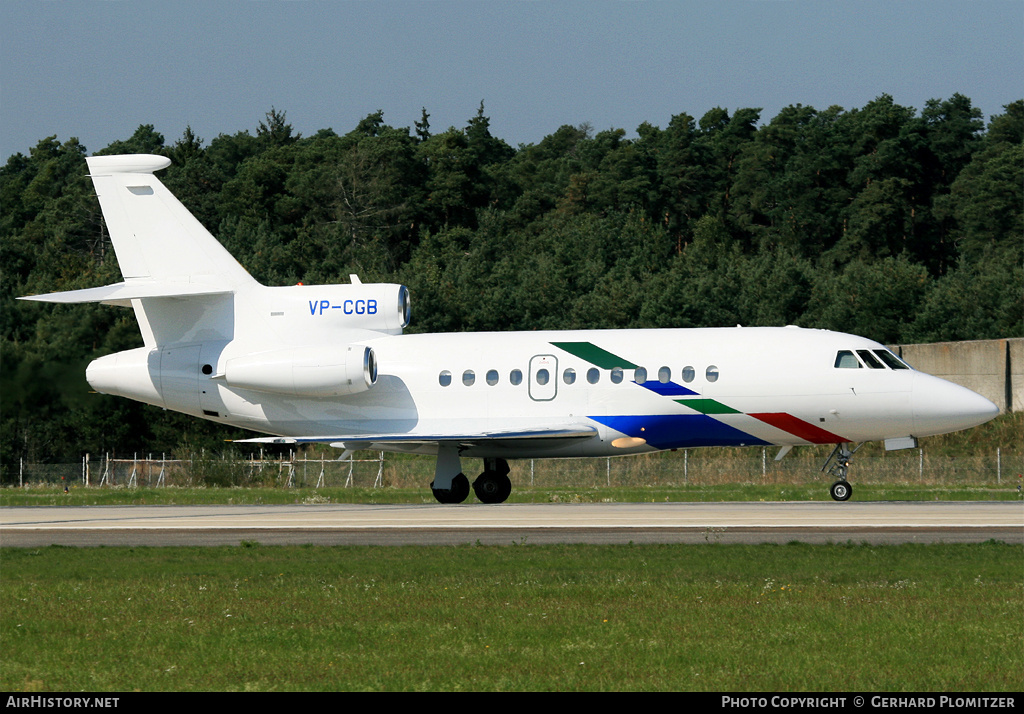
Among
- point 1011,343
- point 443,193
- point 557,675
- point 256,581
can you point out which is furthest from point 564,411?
point 443,193

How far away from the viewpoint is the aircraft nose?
95.6 ft

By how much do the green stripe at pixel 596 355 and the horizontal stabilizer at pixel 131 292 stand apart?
8927 mm

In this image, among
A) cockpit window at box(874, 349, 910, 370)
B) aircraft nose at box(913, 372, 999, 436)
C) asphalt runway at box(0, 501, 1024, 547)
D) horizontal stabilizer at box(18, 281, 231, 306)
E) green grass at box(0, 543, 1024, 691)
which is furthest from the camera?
horizontal stabilizer at box(18, 281, 231, 306)

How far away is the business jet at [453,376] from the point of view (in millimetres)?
29312

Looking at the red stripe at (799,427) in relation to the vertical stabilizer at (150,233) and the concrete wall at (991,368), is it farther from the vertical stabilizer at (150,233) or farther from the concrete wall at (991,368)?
the concrete wall at (991,368)

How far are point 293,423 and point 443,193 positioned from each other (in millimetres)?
72784

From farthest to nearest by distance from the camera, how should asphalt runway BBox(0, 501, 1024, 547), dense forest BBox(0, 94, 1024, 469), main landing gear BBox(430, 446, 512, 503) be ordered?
dense forest BBox(0, 94, 1024, 469) < main landing gear BBox(430, 446, 512, 503) < asphalt runway BBox(0, 501, 1024, 547)

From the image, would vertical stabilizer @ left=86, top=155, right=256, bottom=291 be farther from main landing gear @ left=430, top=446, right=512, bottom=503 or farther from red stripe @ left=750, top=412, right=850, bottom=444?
red stripe @ left=750, top=412, right=850, bottom=444

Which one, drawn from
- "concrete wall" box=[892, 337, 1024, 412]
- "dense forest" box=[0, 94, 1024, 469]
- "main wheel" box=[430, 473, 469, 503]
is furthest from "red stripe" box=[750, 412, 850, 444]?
"dense forest" box=[0, 94, 1024, 469]

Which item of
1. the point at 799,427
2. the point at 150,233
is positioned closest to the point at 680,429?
the point at 799,427

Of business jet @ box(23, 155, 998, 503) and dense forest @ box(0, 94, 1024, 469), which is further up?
dense forest @ box(0, 94, 1024, 469)

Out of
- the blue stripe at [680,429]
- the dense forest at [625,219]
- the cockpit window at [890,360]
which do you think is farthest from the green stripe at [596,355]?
the dense forest at [625,219]

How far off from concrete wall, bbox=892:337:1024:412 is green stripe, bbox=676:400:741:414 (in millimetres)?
22878

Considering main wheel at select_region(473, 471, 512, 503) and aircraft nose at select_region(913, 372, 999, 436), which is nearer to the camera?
aircraft nose at select_region(913, 372, 999, 436)
